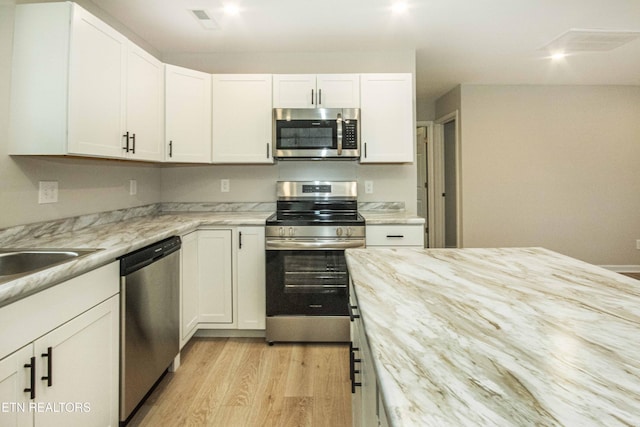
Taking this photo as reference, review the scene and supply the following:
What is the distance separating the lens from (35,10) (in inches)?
66.1

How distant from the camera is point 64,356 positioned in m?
1.21

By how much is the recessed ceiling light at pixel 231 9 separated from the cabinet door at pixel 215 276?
1.60 meters

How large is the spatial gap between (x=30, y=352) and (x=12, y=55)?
148 centimetres

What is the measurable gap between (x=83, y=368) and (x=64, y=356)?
0.13 metres

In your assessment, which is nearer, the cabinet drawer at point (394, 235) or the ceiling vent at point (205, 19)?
the ceiling vent at point (205, 19)

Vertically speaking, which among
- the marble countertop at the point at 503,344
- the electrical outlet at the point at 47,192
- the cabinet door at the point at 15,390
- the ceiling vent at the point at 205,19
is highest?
the ceiling vent at the point at 205,19

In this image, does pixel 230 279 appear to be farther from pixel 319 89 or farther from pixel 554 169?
pixel 554 169

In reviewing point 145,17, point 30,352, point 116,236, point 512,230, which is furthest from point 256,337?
point 512,230

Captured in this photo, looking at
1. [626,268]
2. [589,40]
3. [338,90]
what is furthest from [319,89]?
[626,268]

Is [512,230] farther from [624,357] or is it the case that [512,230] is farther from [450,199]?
[624,357]

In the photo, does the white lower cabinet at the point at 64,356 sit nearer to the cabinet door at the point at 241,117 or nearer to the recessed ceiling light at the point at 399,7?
the cabinet door at the point at 241,117

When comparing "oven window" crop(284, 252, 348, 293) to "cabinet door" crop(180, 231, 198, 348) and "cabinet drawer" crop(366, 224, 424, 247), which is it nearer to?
"cabinet drawer" crop(366, 224, 424, 247)

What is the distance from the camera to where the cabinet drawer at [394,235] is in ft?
8.55

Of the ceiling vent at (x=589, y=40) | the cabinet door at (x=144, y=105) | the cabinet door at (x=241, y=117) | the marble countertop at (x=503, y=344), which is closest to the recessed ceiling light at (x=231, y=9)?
the cabinet door at (x=241, y=117)
